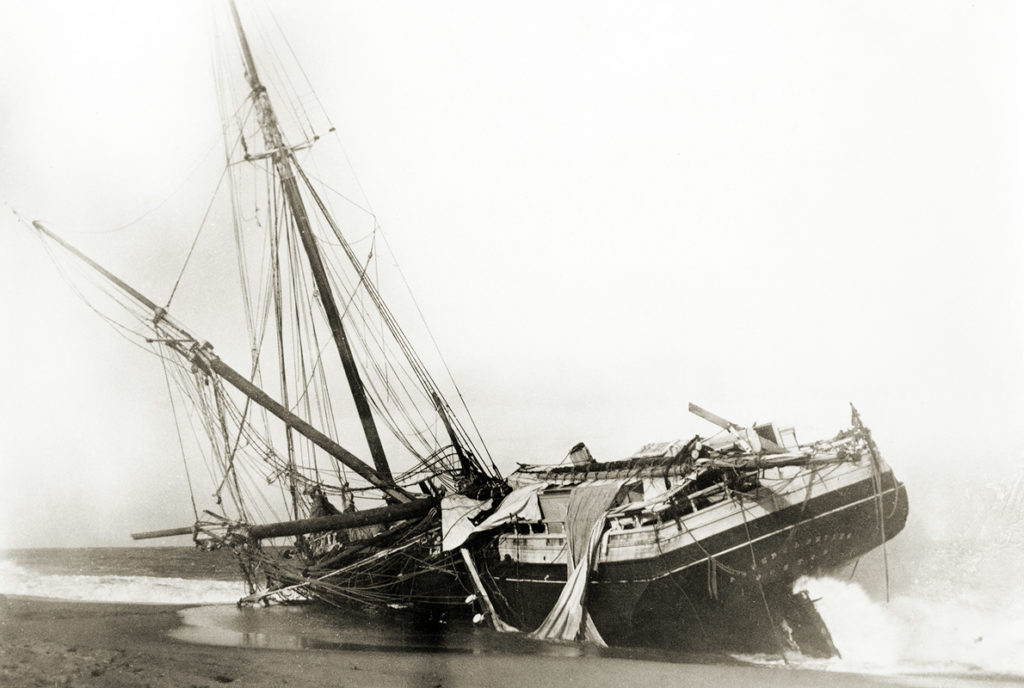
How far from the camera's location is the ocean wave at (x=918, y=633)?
521 inches

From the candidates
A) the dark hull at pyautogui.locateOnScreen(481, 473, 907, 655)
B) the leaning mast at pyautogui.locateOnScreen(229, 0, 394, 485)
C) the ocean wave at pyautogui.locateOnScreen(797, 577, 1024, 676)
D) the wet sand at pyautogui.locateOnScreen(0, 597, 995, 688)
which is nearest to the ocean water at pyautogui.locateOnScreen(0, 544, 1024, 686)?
the ocean wave at pyautogui.locateOnScreen(797, 577, 1024, 676)

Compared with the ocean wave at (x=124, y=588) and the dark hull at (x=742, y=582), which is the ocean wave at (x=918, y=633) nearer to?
the dark hull at (x=742, y=582)

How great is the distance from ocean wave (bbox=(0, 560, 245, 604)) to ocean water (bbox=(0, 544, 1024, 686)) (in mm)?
5910

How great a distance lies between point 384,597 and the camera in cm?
2148

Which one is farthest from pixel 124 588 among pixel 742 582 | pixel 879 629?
pixel 879 629

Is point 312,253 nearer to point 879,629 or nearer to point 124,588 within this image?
point 879,629

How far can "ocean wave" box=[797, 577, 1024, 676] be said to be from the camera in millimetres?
13234

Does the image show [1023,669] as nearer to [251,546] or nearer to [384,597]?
[384,597]

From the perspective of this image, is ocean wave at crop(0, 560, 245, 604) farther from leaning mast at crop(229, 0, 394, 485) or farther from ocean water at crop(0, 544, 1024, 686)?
leaning mast at crop(229, 0, 394, 485)

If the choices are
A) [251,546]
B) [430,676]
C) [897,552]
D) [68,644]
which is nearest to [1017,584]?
[897,552]

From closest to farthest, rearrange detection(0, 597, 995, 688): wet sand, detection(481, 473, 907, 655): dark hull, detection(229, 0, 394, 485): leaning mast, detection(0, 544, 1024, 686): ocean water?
detection(0, 597, 995, 688): wet sand, detection(0, 544, 1024, 686): ocean water, detection(481, 473, 907, 655): dark hull, detection(229, 0, 394, 485): leaning mast

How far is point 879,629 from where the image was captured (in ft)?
51.3

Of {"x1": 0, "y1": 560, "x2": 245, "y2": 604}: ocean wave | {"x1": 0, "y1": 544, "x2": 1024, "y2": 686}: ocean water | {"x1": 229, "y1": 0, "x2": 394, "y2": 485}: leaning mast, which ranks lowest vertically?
{"x1": 0, "y1": 560, "x2": 245, "y2": 604}: ocean wave

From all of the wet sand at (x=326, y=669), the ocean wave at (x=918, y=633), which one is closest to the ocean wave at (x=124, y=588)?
the wet sand at (x=326, y=669)
